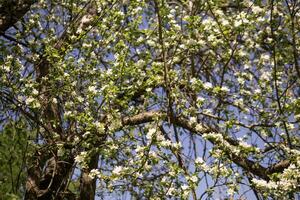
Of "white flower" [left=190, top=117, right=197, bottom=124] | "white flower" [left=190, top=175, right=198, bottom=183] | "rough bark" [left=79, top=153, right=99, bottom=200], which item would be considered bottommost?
"white flower" [left=190, top=175, right=198, bottom=183]

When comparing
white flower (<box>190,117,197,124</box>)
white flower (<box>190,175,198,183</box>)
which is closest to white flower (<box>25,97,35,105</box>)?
white flower (<box>190,117,197,124</box>)

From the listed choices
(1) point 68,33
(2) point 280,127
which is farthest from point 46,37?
(2) point 280,127

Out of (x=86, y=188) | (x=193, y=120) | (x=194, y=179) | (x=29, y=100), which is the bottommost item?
(x=194, y=179)

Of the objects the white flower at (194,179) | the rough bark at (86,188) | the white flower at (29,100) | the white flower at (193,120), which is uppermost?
the white flower at (29,100)

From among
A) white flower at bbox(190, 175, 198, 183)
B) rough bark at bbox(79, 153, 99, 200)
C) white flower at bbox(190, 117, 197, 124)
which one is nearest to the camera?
white flower at bbox(190, 175, 198, 183)

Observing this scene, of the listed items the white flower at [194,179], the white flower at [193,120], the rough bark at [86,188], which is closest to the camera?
the white flower at [194,179]

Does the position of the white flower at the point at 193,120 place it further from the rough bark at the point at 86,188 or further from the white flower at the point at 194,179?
the rough bark at the point at 86,188

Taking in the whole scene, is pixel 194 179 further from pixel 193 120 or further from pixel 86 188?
pixel 86 188

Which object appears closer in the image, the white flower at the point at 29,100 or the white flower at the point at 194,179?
the white flower at the point at 194,179

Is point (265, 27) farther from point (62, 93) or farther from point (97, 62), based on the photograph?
point (62, 93)

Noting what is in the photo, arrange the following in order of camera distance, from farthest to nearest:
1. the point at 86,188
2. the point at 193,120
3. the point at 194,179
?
the point at 86,188 < the point at 193,120 < the point at 194,179

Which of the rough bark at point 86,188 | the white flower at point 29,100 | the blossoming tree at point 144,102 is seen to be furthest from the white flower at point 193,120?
the rough bark at point 86,188

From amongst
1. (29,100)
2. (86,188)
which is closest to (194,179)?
(29,100)

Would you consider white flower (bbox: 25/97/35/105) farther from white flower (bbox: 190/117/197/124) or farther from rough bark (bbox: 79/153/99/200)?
white flower (bbox: 190/117/197/124)
